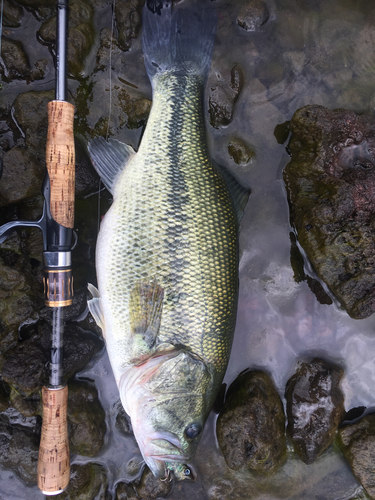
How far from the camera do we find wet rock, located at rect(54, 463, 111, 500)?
8.62ft

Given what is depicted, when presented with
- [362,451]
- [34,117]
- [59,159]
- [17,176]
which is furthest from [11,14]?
[362,451]

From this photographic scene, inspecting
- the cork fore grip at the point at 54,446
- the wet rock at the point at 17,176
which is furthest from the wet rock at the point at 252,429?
the wet rock at the point at 17,176

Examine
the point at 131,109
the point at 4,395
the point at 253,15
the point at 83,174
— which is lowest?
the point at 4,395

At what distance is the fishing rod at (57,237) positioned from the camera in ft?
7.09

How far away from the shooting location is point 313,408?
8.89ft

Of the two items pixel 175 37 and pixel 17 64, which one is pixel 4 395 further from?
pixel 175 37

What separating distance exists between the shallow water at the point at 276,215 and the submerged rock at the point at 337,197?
0.26m

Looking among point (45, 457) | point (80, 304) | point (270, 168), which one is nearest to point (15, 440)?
point (45, 457)

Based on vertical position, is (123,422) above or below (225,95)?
below

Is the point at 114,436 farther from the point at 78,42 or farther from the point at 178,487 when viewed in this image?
the point at 78,42

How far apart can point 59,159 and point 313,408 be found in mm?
2833

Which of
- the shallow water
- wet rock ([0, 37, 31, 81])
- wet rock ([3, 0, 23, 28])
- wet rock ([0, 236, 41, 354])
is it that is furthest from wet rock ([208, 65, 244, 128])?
wet rock ([0, 236, 41, 354])

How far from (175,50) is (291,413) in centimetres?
321

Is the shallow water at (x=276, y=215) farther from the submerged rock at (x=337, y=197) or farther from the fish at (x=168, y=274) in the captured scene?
the fish at (x=168, y=274)
